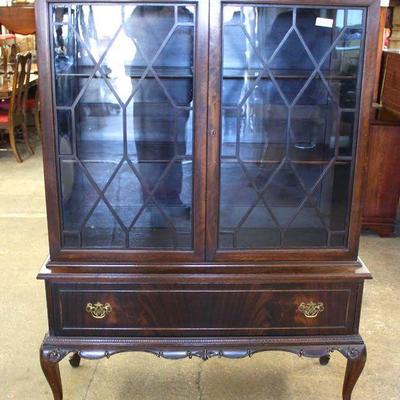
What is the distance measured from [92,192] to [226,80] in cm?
45

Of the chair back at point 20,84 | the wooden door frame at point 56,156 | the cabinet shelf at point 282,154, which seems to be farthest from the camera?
the chair back at point 20,84

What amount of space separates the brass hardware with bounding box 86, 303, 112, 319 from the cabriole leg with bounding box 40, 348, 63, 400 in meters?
0.15

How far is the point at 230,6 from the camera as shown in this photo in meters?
1.30

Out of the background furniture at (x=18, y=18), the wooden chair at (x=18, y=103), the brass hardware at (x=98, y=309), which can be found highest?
the background furniture at (x=18, y=18)

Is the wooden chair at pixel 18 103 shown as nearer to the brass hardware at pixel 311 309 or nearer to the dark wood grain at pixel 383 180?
the dark wood grain at pixel 383 180

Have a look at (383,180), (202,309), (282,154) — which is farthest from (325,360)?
(383,180)

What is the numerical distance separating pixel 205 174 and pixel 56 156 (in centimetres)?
38

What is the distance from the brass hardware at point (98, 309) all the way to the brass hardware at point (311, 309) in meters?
0.52

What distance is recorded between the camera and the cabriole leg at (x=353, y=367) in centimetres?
151

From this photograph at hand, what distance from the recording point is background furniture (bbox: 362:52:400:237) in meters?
2.93

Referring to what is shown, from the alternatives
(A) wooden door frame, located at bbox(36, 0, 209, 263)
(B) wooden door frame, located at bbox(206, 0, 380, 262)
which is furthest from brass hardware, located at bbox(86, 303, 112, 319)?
(B) wooden door frame, located at bbox(206, 0, 380, 262)

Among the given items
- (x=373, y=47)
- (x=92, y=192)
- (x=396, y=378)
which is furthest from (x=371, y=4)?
(x=396, y=378)

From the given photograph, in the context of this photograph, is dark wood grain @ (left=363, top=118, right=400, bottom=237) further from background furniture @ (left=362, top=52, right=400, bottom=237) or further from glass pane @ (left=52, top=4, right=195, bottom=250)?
glass pane @ (left=52, top=4, right=195, bottom=250)

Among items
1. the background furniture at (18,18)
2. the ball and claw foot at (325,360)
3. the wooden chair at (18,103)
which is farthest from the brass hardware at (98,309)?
the background furniture at (18,18)
